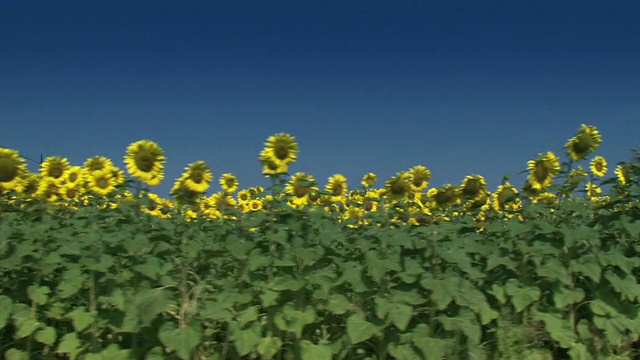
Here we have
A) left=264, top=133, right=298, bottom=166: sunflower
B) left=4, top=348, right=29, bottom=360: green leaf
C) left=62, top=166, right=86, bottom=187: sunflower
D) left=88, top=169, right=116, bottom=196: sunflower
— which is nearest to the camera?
left=4, top=348, right=29, bottom=360: green leaf

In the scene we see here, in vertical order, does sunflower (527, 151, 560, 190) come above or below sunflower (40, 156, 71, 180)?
below

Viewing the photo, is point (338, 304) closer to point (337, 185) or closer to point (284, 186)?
point (284, 186)

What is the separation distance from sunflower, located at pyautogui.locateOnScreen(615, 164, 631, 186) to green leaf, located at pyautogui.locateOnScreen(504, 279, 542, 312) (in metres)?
1.00

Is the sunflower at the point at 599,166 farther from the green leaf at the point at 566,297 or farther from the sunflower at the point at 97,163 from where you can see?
the sunflower at the point at 97,163

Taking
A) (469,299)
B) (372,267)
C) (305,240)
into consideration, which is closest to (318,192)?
(305,240)

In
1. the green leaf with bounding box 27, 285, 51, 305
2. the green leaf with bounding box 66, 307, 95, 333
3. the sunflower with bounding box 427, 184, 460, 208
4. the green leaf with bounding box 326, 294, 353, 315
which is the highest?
the sunflower with bounding box 427, 184, 460, 208

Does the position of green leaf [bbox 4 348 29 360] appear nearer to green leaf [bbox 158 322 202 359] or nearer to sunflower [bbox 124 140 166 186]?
green leaf [bbox 158 322 202 359]

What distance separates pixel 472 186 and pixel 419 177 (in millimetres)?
375

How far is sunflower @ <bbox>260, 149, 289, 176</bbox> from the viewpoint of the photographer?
443 cm

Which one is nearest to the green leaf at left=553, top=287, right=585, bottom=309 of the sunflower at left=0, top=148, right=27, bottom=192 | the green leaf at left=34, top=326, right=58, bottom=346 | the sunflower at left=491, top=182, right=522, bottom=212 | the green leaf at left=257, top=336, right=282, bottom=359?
the sunflower at left=491, top=182, right=522, bottom=212

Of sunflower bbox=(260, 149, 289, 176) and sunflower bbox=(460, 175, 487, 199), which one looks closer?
sunflower bbox=(260, 149, 289, 176)

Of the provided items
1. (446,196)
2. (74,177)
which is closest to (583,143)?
(446,196)

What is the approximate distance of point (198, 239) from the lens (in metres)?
4.35

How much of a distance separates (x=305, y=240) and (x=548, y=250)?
1.30m
